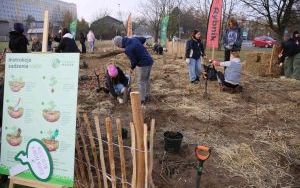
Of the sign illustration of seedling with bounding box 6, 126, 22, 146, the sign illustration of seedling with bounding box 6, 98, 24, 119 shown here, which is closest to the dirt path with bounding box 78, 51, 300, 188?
the sign illustration of seedling with bounding box 6, 126, 22, 146

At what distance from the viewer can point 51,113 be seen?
3.23 metres

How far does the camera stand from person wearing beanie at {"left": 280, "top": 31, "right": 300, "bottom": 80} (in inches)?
430

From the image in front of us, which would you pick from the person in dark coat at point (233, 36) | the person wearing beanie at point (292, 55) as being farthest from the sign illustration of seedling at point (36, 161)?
the person wearing beanie at point (292, 55)

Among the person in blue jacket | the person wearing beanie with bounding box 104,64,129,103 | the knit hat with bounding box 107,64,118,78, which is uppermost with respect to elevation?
the person in blue jacket

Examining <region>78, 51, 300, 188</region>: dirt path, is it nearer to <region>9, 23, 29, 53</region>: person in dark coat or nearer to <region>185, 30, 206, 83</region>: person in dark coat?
<region>185, 30, 206, 83</region>: person in dark coat

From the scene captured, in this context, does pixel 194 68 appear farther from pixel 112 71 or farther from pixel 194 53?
pixel 112 71

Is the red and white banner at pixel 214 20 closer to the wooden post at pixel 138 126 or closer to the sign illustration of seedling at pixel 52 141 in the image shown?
Result: the wooden post at pixel 138 126

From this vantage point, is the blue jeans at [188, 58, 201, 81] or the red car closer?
the blue jeans at [188, 58, 201, 81]

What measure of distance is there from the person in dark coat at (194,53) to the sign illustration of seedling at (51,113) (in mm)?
6656

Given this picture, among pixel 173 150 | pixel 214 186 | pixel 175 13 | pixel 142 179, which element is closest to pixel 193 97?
pixel 173 150

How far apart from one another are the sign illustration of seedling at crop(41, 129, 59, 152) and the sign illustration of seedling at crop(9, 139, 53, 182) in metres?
0.05

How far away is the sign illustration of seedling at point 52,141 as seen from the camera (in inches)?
127

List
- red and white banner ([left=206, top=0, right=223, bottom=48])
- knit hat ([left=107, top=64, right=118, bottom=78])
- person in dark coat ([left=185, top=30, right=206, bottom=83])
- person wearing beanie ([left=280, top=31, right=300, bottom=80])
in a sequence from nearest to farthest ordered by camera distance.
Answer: knit hat ([left=107, top=64, right=118, bottom=78]), red and white banner ([left=206, top=0, right=223, bottom=48]), person in dark coat ([left=185, top=30, right=206, bottom=83]), person wearing beanie ([left=280, top=31, right=300, bottom=80])

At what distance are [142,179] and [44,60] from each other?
4.82 ft
